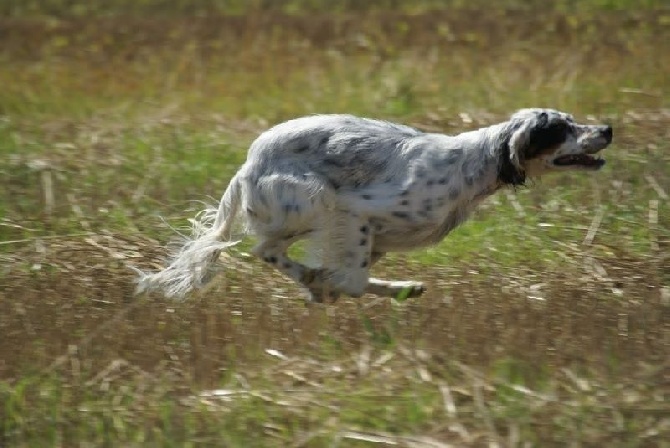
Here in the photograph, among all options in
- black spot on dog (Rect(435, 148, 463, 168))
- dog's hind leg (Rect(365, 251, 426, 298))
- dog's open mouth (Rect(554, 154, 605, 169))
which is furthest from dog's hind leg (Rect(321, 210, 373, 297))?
dog's open mouth (Rect(554, 154, 605, 169))

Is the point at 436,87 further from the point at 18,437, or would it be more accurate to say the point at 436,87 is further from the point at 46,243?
the point at 18,437

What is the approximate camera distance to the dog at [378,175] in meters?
6.34

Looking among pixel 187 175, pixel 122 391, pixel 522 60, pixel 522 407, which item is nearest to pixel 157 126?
pixel 187 175

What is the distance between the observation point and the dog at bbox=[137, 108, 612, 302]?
6.34m

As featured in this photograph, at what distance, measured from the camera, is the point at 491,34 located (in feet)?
44.9

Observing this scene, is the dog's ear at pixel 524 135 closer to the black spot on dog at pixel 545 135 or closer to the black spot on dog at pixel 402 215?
the black spot on dog at pixel 545 135

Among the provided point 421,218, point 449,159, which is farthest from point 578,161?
point 421,218

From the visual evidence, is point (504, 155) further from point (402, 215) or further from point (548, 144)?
point (402, 215)

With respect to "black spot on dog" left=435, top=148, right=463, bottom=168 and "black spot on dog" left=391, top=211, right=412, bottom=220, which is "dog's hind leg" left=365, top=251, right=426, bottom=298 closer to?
"black spot on dog" left=391, top=211, right=412, bottom=220

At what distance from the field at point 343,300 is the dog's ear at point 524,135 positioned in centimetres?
74

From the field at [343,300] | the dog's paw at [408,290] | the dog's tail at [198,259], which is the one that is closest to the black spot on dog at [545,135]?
the field at [343,300]

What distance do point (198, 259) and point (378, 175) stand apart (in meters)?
1.12

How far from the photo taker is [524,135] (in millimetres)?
6281

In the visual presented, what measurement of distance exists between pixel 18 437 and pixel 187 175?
4.31 meters
